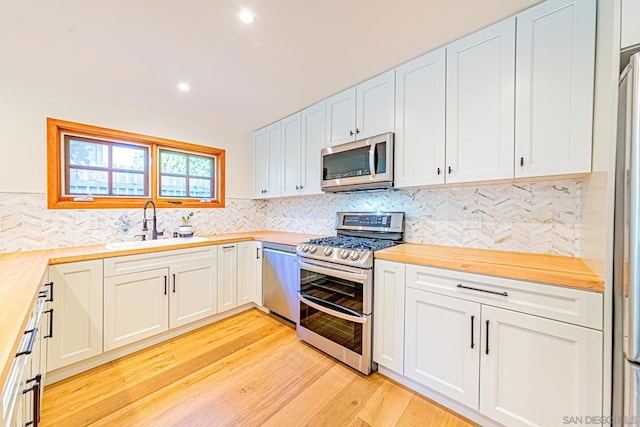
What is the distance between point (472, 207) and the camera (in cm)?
192

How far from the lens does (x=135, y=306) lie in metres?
2.07

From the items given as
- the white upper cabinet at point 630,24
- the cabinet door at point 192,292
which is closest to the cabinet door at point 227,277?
the cabinet door at point 192,292

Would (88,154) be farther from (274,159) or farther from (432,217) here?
(432,217)

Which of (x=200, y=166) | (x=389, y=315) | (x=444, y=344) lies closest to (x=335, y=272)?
(x=389, y=315)

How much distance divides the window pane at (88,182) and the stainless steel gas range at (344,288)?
2066mm

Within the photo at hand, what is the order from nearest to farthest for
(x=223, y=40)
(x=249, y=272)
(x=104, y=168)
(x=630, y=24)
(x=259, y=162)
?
(x=630, y=24) < (x=223, y=40) < (x=104, y=168) < (x=249, y=272) < (x=259, y=162)

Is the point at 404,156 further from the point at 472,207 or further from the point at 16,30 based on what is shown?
the point at 16,30

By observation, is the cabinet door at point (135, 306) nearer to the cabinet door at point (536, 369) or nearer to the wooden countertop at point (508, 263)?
the wooden countertop at point (508, 263)

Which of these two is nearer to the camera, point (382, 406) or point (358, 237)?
point (382, 406)

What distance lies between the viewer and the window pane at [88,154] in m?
2.33

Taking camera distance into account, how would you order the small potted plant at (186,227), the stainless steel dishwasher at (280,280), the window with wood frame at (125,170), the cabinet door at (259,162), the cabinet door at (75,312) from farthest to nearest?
the cabinet door at (259,162)
the small potted plant at (186,227)
the stainless steel dishwasher at (280,280)
the window with wood frame at (125,170)
the cabinet door at (75,312)

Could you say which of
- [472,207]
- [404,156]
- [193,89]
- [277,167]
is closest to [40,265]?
[193,89]

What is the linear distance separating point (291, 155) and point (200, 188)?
1.32 metres

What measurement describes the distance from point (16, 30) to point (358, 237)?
109 inches
